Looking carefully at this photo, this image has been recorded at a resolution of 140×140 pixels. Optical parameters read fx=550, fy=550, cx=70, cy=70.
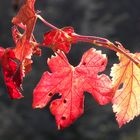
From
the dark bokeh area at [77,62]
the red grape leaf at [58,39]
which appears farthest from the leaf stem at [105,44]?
the dark bokeh area at [77,62]

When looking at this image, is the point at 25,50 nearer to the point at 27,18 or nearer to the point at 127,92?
the point at 27,18

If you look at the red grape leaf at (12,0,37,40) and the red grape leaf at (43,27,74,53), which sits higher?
the red grape leaf at (12,0,37,40)

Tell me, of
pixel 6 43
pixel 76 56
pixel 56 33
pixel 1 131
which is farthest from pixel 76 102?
pixel 6 43

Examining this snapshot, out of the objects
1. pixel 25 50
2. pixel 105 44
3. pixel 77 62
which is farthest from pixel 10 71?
pixel 77 62

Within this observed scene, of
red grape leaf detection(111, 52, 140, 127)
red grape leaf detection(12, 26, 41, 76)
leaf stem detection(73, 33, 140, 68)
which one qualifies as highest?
leaf stem detection(73, 33, 140, 68)

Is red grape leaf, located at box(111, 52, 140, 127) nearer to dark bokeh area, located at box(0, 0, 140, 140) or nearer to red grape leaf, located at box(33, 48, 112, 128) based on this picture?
red grape leaf, located at box(33, 48, 112, 128)

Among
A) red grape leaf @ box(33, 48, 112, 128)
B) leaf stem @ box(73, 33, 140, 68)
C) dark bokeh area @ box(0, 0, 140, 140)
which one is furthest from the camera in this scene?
dark bokeh area @ box(0, 0, 140, 140)

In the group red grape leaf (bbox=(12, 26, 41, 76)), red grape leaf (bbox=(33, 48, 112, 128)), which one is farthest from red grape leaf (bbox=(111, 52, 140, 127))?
red grape leaf (bbox=(12, 26, 41, 76))

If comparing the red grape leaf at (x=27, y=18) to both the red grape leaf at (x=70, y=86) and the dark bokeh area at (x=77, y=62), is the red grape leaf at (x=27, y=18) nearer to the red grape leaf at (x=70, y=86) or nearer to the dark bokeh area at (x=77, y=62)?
the red grape leaf at (x=70, y=86)
